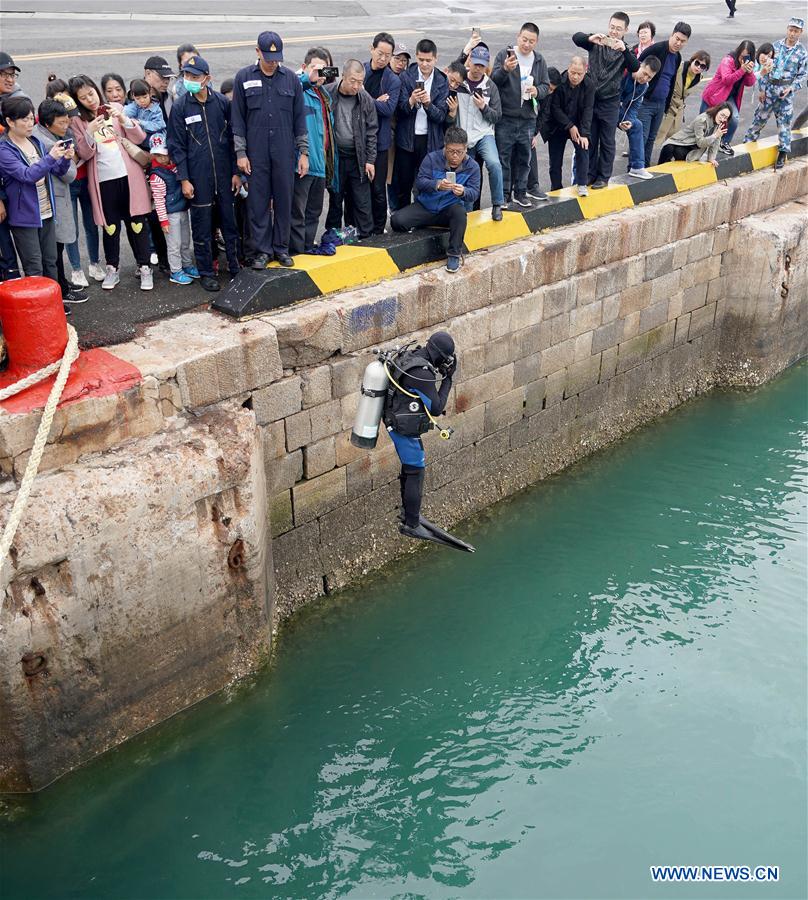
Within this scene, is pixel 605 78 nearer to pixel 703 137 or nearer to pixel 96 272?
pixel 703 137

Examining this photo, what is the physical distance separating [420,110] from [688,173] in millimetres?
3639

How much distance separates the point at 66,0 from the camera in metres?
20.2

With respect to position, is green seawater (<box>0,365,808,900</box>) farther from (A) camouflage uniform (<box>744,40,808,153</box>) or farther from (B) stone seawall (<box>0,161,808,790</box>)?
(A) camouflage uniform (<box>744,40,808,153</box>)

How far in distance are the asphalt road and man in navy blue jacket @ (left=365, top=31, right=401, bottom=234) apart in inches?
87.8

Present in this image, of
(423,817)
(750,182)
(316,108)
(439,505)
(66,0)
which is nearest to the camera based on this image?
(423,817)

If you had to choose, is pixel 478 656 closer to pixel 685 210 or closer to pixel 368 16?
pixel 685 210

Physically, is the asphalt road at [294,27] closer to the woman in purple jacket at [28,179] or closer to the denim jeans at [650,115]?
the denim jeans at [650,115]

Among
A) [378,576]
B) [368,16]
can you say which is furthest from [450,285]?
[368,16]

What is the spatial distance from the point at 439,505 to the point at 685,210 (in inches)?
163

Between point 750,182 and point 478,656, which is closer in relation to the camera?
point 478,656

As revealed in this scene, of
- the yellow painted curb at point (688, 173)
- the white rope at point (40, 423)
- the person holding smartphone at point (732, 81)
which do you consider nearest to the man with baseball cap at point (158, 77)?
the white rope at point (40, 423)

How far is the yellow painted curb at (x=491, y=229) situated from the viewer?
813 centimetres

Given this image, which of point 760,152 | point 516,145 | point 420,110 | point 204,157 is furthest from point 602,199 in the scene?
point 204,157

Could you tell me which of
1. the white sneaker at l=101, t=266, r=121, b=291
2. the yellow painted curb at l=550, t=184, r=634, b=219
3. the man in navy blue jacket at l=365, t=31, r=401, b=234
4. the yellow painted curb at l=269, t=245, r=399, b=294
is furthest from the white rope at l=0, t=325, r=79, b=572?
the yellow painted curb at l=550, t=184, r=634, b=219
